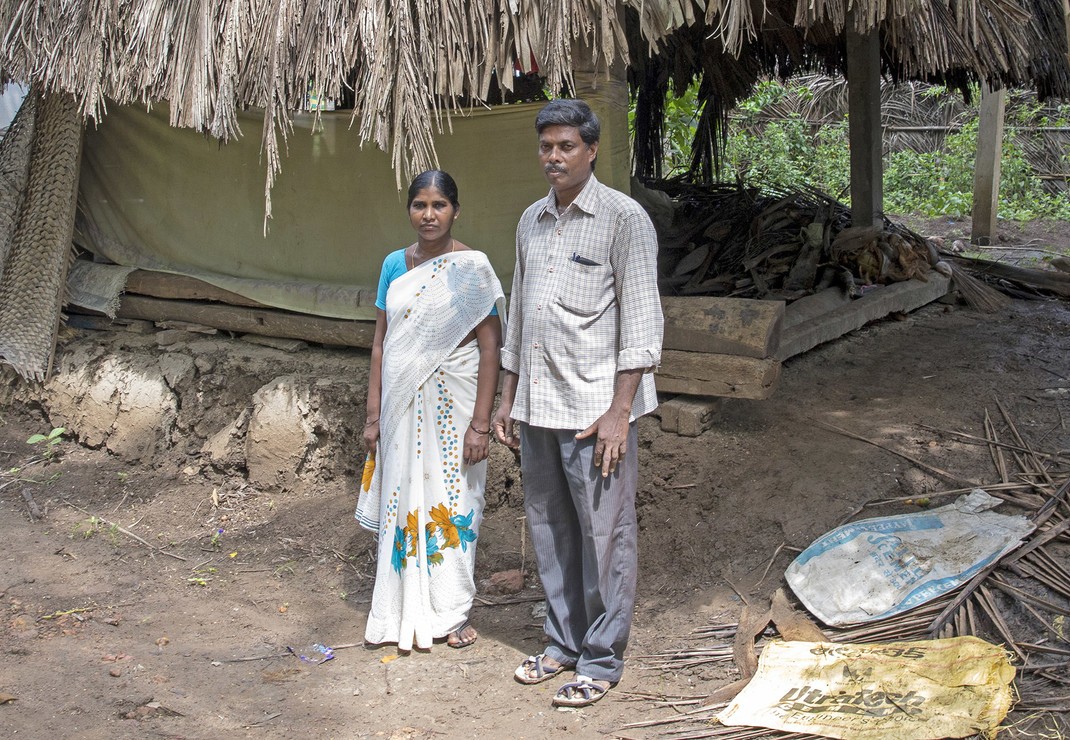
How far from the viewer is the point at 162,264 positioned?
5945mm

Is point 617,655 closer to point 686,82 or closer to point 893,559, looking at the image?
point 893,559

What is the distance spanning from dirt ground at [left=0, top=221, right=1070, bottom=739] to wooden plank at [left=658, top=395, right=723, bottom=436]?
51 mm

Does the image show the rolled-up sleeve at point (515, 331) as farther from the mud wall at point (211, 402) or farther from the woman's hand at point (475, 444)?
the mud wall at point (211, 402)

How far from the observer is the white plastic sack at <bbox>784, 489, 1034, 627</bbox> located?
3.35 metres

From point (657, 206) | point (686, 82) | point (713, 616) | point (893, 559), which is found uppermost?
point (686, 82)

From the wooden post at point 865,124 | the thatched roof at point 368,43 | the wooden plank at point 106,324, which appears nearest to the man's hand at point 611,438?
the thatched roof at point 368,43

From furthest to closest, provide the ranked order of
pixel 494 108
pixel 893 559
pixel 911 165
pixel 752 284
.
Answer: pixel 911 165 → pixel 752 284 → pixel 494 108 → pixel 893 559

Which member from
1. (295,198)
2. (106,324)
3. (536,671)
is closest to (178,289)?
(106,324)

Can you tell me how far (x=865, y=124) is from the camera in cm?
707

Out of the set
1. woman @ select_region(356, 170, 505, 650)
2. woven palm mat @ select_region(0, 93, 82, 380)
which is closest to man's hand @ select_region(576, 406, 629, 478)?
woman @ select_region(356, 170, 505, 650)

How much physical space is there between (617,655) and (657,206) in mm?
4709

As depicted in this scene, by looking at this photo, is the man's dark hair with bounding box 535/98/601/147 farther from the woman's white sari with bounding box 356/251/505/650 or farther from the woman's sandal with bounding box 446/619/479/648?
the woman's sandal with bounding box 446/619/479/648

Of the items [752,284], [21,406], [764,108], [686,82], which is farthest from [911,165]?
[21,406]

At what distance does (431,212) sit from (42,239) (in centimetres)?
363
